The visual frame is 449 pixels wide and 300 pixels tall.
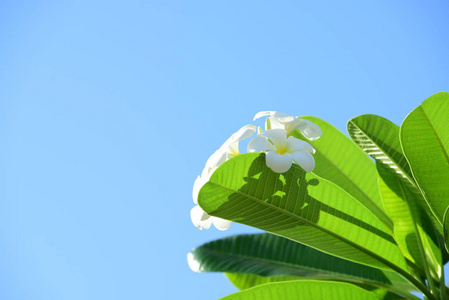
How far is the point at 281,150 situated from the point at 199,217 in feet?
0.64

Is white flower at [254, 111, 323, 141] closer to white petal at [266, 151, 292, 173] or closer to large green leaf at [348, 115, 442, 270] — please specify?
white petal at [266, 151, 292, 173]

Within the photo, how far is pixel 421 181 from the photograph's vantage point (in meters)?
0.94

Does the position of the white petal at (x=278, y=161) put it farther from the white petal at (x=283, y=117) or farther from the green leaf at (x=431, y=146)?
the green leaf at (x=431, y=146)

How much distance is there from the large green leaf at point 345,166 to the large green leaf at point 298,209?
24 cm

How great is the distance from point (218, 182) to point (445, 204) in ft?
1.63

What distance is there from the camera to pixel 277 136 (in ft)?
2.48

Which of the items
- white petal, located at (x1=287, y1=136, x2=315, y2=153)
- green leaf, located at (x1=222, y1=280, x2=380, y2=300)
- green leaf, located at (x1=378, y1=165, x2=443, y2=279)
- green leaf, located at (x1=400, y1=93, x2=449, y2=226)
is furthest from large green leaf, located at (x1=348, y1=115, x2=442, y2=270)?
white petal, located at (x1=287, y1=136, x2=315, y2=153)

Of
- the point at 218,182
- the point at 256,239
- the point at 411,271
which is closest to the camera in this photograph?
the point at 218,182

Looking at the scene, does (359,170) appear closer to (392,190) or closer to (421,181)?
(392,190)

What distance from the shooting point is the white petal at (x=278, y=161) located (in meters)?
0.73

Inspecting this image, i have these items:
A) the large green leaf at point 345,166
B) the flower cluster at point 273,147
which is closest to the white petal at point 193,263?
the large green leaf at point 345,166

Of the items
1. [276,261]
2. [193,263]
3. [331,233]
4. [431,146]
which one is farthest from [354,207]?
[193,263]

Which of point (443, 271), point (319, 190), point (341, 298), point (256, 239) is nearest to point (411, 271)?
point (443, 271)

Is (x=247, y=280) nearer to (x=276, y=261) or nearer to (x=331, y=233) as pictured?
(x=276, y=261)
